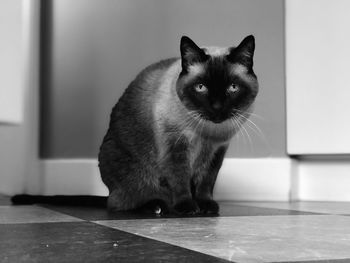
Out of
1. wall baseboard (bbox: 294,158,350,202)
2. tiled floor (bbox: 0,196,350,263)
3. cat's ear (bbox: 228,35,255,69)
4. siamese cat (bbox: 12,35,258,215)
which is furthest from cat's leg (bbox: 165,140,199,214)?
wall baseboard (bbox: 294,158,350,202)

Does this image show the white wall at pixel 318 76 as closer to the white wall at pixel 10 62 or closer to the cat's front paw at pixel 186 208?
the cat's front paw at pixel 186 208

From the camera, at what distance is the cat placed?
1.39m

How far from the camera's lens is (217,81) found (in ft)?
4.53

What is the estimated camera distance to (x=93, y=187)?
77.0 inches

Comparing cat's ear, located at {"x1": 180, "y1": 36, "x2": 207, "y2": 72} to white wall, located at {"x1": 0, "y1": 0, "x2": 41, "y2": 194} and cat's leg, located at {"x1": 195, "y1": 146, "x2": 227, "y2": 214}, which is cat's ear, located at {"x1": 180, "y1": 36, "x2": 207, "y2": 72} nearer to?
cat's leg, located at {"x1": 195, "y1": 146, "x2": 227, "y2": 214}

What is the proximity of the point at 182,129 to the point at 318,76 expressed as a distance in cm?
67

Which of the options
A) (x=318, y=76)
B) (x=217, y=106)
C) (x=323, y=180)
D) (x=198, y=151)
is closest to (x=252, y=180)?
(x=323, y=180)

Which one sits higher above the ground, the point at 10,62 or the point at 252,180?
the point at 10,62

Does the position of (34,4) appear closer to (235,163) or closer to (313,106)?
(235,163)

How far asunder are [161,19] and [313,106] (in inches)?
22.2

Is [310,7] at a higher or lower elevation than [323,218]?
higher

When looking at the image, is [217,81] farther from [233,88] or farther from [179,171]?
[179,171]

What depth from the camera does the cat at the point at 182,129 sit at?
1392mm

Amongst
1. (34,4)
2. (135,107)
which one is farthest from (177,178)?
(34,4)
